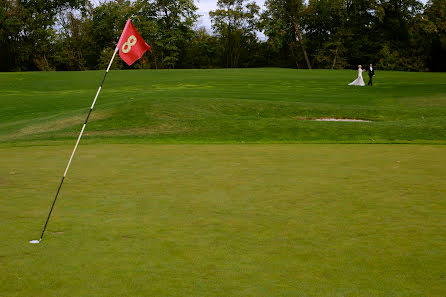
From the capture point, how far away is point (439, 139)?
1777 centimetres

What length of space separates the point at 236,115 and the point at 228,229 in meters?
17.3

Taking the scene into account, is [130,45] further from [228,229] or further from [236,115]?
[236,115]

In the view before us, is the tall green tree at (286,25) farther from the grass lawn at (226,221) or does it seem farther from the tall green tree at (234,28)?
the grass lawn at (226,221)

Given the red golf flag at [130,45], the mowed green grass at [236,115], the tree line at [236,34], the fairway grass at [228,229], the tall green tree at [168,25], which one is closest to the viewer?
the fairway grass at [228,229]

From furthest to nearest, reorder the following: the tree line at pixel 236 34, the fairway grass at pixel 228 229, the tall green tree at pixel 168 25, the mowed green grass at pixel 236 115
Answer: the tall green tree at pixel 168 25 → the tree line at pixel 236 34 → the mowed green grass at pixel 236 115 → the fairway grass at pixel 228 229

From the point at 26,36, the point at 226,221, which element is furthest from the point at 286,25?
the point at 226,221

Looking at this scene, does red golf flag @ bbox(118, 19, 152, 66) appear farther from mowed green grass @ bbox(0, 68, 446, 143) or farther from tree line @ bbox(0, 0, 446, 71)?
tree line @ bbox(0, 0, 446, 71)

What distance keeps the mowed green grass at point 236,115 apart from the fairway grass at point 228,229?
756cm

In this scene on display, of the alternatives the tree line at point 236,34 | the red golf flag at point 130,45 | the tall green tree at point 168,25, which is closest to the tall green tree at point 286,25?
the tree line at point 236,34

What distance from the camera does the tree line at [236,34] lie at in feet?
257

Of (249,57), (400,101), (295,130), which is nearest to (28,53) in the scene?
(249,57)

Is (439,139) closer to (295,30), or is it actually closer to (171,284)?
(171,284)

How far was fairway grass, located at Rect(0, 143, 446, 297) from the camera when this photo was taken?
4.49 m

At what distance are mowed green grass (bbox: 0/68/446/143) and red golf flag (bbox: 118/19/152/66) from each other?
972 centimetres
